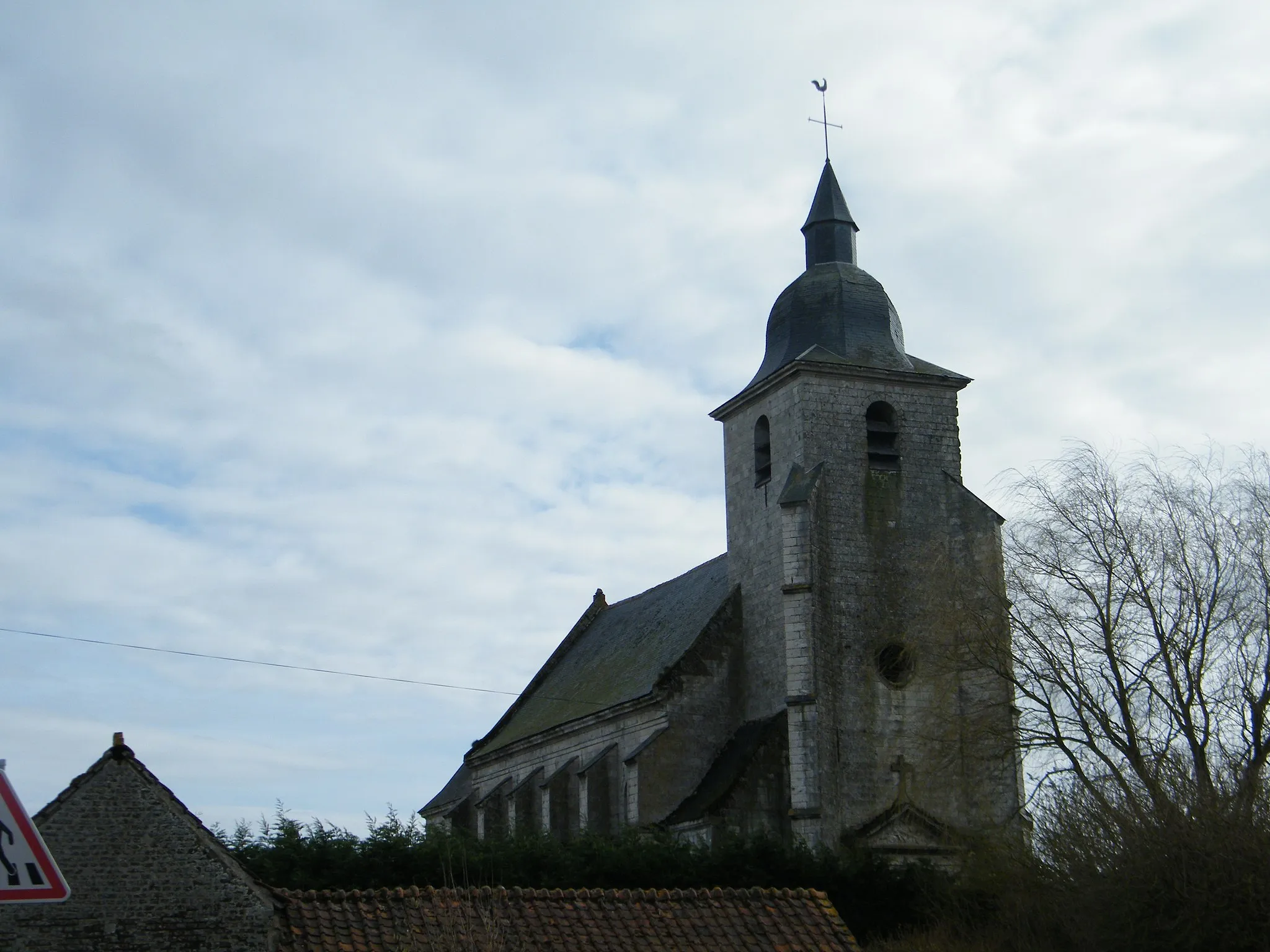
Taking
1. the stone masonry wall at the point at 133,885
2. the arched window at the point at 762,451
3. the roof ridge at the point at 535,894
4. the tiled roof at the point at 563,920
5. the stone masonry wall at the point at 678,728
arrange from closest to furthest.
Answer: the stone masonry wall at the point at 133,885 < the tiled roof at the point at 563,920 < the roof ridge at the point at 535,894 < the stone masonry wall at the point at 678,728 < the arched window at the point at 762,451

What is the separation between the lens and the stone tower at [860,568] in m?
26.5

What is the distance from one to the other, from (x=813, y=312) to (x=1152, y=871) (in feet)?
50.7

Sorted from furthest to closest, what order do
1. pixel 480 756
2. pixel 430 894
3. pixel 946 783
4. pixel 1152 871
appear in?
pixel 480 756 < pixel 946 783 < pixel 1152 871 < pixel 430 894

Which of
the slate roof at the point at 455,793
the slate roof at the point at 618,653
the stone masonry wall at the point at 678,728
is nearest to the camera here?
the stone masonry wall at the point at 678,728

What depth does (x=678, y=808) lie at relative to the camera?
2848 centimetres

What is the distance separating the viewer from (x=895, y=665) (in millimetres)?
28172

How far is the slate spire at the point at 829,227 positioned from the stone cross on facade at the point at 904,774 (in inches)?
401

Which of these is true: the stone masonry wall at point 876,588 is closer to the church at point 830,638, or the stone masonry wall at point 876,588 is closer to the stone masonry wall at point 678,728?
the church at point 830,638

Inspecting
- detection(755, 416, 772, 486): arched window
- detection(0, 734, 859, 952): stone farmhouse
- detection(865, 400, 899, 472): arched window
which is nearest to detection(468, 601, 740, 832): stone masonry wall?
detection(755, 416, 772, 486): arched window

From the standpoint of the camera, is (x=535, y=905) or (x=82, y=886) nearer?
(x=82, y=886)

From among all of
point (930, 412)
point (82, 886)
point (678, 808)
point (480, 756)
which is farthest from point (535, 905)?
point (480, 756)

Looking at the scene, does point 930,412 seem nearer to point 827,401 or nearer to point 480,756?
point 827,401

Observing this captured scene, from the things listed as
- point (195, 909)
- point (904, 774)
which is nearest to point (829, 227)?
point (904, 774)

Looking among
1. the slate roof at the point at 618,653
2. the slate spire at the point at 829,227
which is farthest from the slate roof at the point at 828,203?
the slate roof at the point at 618,653
